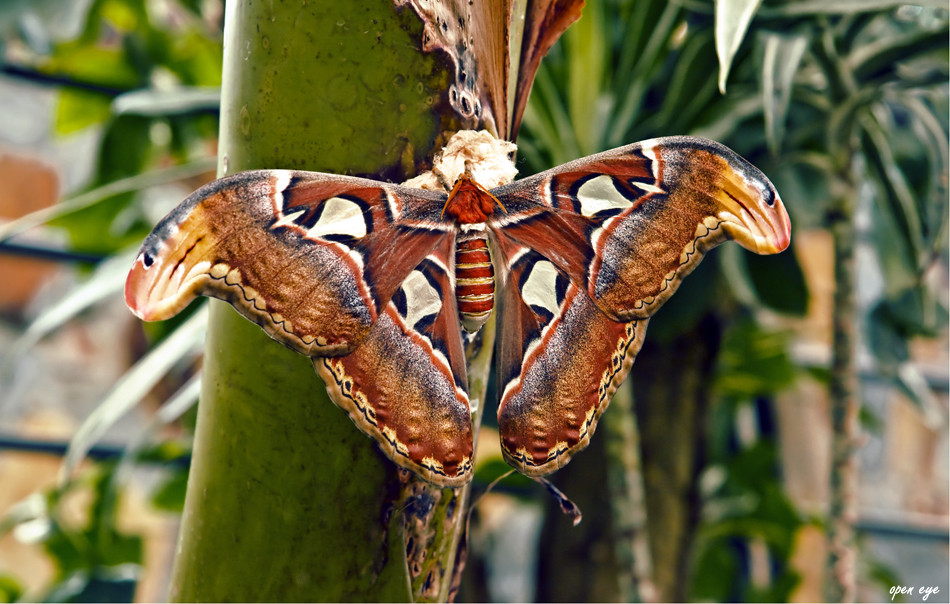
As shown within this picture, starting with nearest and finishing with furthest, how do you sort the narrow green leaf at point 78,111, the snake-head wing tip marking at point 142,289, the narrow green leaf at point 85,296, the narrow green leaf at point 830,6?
the snake-head wing tip marking at point 142,289
the narrow green leaf at point 830,6
the narrow green leaf at point 85,296
the narrow green leaf at point 78,111

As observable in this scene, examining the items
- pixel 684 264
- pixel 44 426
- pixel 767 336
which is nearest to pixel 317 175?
pixel 684 264

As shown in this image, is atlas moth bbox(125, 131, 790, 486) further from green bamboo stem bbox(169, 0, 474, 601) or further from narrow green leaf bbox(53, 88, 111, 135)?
narrow green leaf bbox(53, 88, 111, 135)

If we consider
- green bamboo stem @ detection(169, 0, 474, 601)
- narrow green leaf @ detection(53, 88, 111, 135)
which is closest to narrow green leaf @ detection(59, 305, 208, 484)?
green bamboo stem @ detection(169, 0, 474, 601)

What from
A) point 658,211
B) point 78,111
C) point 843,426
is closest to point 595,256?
point 658,211

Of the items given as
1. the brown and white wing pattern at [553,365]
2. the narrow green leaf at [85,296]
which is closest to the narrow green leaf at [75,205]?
the narrow green leaf at [85,296]

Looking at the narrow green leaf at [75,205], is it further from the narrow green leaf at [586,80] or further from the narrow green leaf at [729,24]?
the narrow green leaf at [729,24]
